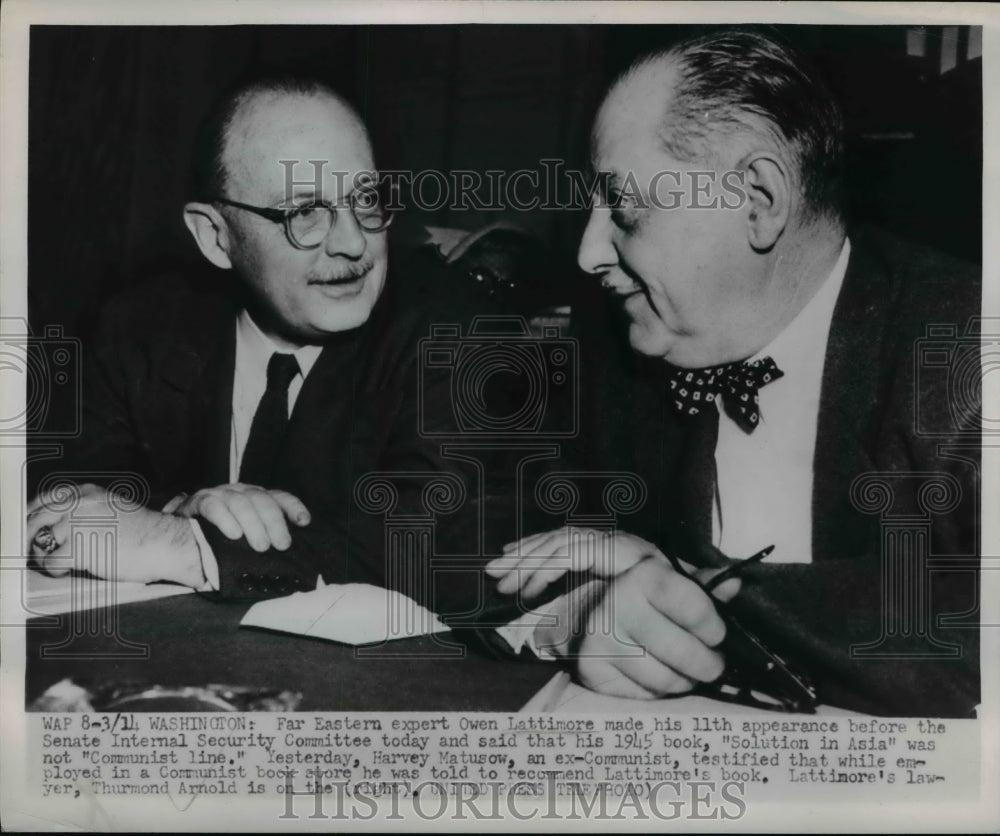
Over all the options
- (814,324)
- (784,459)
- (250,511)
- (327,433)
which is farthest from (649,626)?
(250,511)

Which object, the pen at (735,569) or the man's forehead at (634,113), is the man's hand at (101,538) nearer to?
the pen at (735,569)

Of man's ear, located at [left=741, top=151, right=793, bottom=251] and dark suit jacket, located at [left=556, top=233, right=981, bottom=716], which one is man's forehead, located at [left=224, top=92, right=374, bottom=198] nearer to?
dark suit jacket, located at [left=556, top=233, right=981, bottom=716]

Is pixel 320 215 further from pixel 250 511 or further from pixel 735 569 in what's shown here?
pixel 735 569

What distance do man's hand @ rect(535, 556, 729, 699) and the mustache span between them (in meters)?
1.35

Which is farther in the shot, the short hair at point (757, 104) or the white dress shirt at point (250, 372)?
the white dress shirt at point (250, 372)

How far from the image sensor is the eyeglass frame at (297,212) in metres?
3.85

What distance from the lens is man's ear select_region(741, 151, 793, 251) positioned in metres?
3.77

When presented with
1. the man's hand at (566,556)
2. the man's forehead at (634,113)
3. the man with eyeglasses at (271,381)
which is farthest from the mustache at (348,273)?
the man's hand at (566,556)

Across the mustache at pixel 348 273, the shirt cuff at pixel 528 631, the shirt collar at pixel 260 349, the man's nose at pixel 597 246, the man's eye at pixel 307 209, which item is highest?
the man's eye at pixel 307 209

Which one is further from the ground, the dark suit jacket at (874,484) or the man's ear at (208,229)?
the man's ear at (208,229)

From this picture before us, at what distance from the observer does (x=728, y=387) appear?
3855mm

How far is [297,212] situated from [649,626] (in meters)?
1.89

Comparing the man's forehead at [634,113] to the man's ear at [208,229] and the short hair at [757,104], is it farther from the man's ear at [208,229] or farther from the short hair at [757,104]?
the man's ear at [208,229]

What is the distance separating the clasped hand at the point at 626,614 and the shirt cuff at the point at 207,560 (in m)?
1.02
